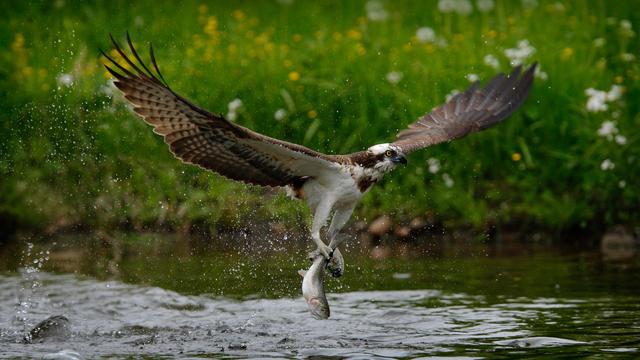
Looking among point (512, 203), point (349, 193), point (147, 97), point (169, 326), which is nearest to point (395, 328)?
point (349, 193)

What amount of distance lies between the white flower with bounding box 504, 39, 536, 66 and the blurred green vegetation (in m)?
0.13

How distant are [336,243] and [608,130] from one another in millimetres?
4652

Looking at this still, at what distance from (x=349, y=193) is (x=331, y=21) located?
8.02 meters

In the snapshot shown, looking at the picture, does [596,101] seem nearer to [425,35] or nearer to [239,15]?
[425,35]

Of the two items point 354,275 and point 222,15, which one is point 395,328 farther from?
point 222,15

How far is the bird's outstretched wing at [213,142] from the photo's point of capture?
776 cm

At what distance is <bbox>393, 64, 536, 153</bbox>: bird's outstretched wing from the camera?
9.88m

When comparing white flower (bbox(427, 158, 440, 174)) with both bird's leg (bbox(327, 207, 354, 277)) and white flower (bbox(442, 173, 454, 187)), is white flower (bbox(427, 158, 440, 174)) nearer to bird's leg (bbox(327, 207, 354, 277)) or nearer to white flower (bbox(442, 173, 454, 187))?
white flower (bbox(442, 173, 454, 187))

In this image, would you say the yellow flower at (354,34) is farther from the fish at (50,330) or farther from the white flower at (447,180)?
the fish at (50,330)

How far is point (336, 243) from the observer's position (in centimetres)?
835

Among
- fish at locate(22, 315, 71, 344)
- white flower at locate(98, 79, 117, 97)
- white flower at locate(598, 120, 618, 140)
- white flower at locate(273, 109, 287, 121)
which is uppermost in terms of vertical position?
white flower at locate(98, 79, 117, 97)

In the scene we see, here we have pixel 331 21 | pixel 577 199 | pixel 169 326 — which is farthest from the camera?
pixel 331 21

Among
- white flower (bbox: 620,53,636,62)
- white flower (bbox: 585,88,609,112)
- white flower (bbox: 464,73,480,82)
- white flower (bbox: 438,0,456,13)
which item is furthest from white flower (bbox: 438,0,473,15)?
white flower (bbox: 585,88,609,112)

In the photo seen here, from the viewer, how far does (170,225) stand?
40.3 ft
